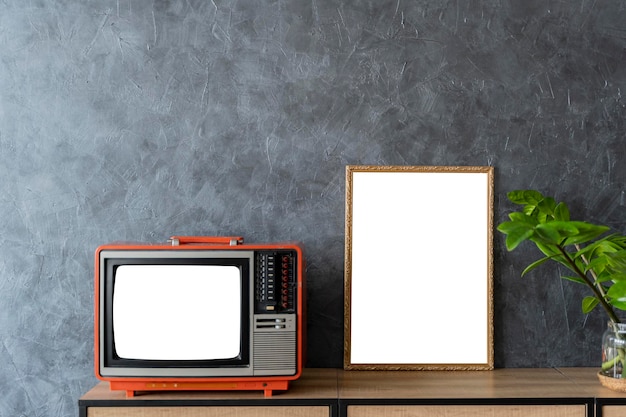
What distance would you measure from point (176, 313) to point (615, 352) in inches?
51.9

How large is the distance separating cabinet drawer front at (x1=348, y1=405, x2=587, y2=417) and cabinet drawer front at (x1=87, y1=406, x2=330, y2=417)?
12 cm

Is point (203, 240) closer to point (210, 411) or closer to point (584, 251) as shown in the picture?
point (210, 411)

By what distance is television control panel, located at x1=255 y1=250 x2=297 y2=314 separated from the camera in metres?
1.83

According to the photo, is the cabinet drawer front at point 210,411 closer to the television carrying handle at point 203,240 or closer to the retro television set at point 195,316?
the retro television set at point 195,316

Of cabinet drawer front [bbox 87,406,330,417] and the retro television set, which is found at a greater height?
the retro television set

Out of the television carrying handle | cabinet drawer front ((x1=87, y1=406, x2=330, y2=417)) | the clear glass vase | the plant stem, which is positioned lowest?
cabinet drawer front ((x1=87, y1=406, x2=330, y2=417))

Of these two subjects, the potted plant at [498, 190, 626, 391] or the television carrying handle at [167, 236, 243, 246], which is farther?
the television carrying handle at [167, 236, 243, 246]

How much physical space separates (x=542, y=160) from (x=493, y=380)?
0.76 metres

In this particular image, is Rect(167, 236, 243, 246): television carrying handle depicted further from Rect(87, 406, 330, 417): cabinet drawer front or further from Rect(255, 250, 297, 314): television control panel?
Rect(87, 406, 330, 417): cabinet drawer front

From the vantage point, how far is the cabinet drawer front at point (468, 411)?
1.82 metres

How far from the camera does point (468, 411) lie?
183 cm

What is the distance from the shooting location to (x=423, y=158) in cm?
219

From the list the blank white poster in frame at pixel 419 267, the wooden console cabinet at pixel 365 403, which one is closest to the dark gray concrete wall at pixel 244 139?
the blank white poster in frame at pixel 419 267

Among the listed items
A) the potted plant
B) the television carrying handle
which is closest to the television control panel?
the television carrying handle
